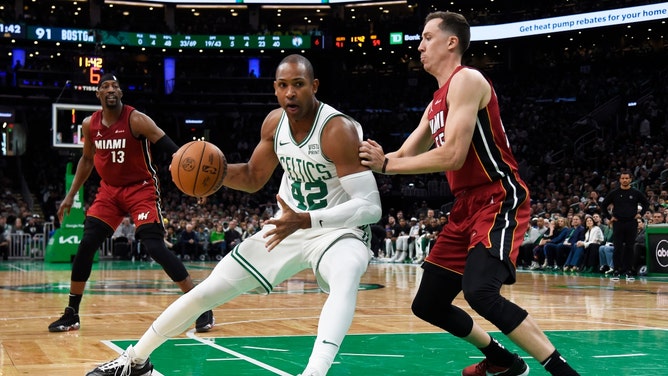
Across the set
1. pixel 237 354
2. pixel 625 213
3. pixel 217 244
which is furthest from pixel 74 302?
pixel 217 244

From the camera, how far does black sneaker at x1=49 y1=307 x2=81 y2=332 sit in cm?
716

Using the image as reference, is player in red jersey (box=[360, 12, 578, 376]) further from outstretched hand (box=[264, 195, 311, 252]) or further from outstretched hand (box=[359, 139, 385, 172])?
outstretched hand (box=[264, 195, 311, 252])

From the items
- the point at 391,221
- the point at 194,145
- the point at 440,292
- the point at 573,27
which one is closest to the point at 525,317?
the point at 440,292

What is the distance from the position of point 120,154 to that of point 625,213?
31.8ft

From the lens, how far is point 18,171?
1471 inches

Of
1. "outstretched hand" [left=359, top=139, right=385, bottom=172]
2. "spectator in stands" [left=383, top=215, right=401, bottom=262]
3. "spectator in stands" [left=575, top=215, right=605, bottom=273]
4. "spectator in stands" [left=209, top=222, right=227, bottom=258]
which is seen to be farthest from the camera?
"spectator in stands" [left=209, top=222, right=227, bottom=258]

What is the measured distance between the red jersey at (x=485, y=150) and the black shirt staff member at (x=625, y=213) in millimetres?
10165

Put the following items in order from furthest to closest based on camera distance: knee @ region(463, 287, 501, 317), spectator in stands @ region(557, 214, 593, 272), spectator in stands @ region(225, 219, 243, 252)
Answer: spectator in stands @ region(225, 219, 243, 252), spectator in stands @ region(557, 214, 593, 272), knee @ region(463, 287, 501, 317)

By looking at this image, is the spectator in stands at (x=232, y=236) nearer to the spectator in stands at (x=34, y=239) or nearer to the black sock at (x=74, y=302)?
the spectator in stands at (x=34, y=239)

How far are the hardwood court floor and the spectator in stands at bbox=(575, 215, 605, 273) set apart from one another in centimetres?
461

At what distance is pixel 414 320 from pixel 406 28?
3358 centimetres

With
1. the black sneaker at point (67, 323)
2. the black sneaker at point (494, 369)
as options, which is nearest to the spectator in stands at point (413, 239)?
the black sneaker at point (67, 323)

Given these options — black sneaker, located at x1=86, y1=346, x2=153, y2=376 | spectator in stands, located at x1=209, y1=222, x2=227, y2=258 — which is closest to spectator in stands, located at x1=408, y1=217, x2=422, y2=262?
spectator in stands, located at x1=209, y1=222, x2=227, y2=258

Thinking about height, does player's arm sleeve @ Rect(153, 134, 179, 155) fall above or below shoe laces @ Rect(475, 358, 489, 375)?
above
